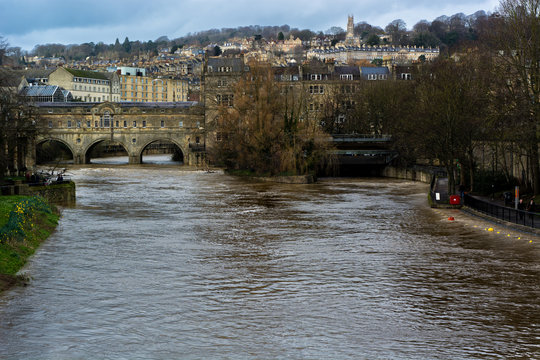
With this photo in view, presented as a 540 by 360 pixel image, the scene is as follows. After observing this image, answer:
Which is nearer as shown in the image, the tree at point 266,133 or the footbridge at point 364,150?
the tree at point 266,133

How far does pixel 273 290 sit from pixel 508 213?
64.4 feet

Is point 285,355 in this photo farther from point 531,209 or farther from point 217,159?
point 217,159

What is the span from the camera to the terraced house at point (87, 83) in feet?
531

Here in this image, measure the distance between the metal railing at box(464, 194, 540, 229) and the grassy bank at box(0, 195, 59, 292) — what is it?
77.7 ft

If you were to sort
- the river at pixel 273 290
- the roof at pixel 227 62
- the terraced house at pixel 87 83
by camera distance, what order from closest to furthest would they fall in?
the river at pixel 273 290 → the roof at pixel 227 62 → the terraced house at pixel 87 83

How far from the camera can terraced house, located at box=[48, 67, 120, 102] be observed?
162 meters

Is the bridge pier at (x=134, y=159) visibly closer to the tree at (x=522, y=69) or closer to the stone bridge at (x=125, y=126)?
the stone bridge at (x=125, y=126)

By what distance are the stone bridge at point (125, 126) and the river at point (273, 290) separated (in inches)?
2567

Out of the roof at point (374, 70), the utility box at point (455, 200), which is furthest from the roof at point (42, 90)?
the utility box at point (455, 200)

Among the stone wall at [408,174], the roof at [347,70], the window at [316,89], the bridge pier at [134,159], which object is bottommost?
the stone wall at [408,174]

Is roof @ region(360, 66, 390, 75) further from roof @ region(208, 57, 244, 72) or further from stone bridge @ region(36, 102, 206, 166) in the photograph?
stone bridge @ region(36, 102, 206, 166)

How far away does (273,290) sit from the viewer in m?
24.9

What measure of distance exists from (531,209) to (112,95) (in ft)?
521

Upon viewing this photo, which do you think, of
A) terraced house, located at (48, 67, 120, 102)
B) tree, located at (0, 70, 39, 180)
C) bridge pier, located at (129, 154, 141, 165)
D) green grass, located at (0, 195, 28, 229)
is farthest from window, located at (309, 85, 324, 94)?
green grass, located at (0, 195, 28, 229)
